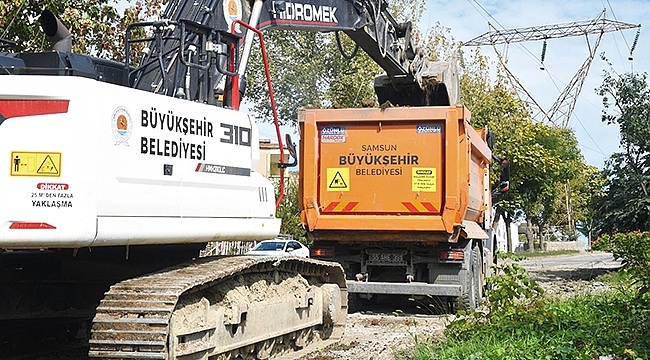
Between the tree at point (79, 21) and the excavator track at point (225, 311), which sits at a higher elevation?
the tree at point (79, 21)

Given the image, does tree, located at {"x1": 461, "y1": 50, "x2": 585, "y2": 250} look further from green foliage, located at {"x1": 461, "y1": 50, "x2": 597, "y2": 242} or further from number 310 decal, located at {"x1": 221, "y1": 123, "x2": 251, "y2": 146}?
number 310 decal, located at {"x1": 221, "y1": 123, "x2": 251, "y2": 146}

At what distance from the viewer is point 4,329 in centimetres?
781

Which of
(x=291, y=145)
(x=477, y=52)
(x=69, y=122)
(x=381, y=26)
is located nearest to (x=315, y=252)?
(x=381, y=26)

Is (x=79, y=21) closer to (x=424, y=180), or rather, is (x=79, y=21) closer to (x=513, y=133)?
(x=424, y=180)

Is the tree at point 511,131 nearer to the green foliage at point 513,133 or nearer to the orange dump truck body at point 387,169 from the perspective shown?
the green foliage at point 513,133

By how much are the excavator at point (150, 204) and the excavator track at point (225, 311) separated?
1cm

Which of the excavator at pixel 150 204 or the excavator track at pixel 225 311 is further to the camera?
the excavator track at pixel 225 311

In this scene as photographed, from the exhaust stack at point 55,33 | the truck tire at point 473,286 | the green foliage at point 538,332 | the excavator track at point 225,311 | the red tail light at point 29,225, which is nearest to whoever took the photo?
the red tail light at point 29,225

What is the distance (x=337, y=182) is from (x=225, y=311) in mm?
5761

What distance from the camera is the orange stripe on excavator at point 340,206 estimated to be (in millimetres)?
12141

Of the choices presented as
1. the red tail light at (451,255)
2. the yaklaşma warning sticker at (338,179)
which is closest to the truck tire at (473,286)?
the red tail light at (451,255)

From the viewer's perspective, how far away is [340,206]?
40.0 ft

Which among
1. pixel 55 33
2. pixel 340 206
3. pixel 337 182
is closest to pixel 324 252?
pixel 340 206

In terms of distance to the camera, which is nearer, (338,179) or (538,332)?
(538,332)
